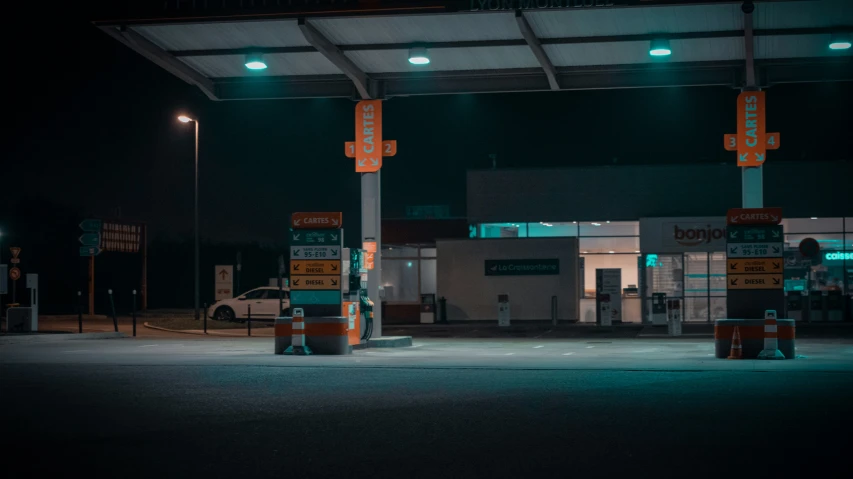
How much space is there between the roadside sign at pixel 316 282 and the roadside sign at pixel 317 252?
1.49 feet

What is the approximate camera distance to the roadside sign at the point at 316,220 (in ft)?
67.3

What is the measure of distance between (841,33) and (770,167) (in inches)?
672

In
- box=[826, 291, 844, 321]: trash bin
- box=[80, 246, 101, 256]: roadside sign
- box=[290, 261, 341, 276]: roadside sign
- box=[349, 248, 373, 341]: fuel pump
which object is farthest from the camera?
box=[80, 246, 101, 256]: roadside sign

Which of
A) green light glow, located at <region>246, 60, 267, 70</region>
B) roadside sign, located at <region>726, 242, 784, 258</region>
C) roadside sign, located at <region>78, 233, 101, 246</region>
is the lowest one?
roadside sign, located at <region>726, 242, 784, 258</region>

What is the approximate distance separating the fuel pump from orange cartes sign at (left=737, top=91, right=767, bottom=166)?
8.60m

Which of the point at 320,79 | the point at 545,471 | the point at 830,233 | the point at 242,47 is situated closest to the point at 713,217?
the point at 830,233

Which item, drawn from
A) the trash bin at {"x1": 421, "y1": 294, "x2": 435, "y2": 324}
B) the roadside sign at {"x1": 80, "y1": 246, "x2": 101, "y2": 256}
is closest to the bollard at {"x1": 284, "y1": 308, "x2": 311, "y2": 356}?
the trash bin at {"x1": 421, "y1": 294, "x2": 435, "y2": 324}

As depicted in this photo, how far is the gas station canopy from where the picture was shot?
1927 centimetres

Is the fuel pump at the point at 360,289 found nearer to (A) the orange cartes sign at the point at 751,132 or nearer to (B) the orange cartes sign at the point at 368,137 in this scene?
Answer: (B) the orange cartes sign at the point at 368,137

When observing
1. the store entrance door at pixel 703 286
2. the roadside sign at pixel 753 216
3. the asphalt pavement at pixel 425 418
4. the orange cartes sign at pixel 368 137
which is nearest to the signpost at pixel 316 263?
the orange cartes sign at pixel 368 137

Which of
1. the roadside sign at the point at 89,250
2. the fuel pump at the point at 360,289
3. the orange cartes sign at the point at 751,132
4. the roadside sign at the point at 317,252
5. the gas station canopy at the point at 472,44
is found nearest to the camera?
the gas station canopy at the point at 472,44

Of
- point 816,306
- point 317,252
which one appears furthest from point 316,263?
point 816,306

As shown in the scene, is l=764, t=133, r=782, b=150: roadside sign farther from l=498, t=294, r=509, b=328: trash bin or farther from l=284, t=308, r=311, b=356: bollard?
l=498, t=294, r=509, b=328: trash bin

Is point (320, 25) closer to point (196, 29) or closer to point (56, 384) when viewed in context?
point (196, 29)
